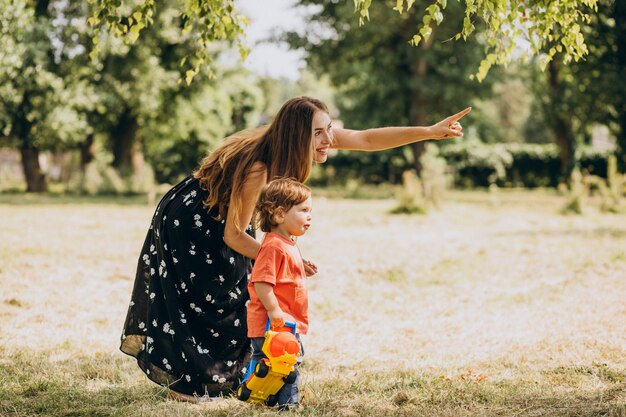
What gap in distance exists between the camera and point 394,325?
263 inches

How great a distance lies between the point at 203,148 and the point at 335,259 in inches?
1144

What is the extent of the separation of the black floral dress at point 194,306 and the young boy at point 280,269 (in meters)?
0.38

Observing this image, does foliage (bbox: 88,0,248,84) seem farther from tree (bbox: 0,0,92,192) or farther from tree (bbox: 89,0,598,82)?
tree (bbox: 0,0,92,192)

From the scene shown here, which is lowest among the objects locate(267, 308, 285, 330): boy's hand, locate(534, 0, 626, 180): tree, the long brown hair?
locate(267, 308, 285, 330): boy's hand

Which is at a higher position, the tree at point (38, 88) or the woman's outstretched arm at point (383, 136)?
the tree at point (38, 88)

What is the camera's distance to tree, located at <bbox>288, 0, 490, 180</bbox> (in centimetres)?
2577

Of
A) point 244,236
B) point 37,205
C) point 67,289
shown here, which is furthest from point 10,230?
point 244,236

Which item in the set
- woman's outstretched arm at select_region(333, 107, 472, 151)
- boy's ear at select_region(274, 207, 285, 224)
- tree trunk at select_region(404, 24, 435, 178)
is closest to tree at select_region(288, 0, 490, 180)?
tree trunk at select_region(404, 24, 435, 178)

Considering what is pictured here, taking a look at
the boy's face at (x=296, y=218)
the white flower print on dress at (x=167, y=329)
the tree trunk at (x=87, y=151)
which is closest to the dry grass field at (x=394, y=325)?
the white flower print on dress at (x=167, y=329)

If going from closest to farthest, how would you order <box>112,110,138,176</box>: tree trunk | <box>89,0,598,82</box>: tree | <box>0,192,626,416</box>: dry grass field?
1. <box>0,192,626,416</box>: dry grass field
2. <box>89,0,598,82</box>: tree
3. <box>112,110,138,176</box>: tree trunk

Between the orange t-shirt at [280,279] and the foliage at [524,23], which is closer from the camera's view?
the orange t-shirt at [280,279]

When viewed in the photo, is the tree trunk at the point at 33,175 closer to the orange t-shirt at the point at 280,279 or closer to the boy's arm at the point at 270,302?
the orange t-shirt at the point at 280,279

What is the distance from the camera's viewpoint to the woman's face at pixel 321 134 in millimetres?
4023

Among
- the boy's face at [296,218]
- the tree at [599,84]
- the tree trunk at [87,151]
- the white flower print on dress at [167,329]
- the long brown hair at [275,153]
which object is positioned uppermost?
the tree at [599,84]
